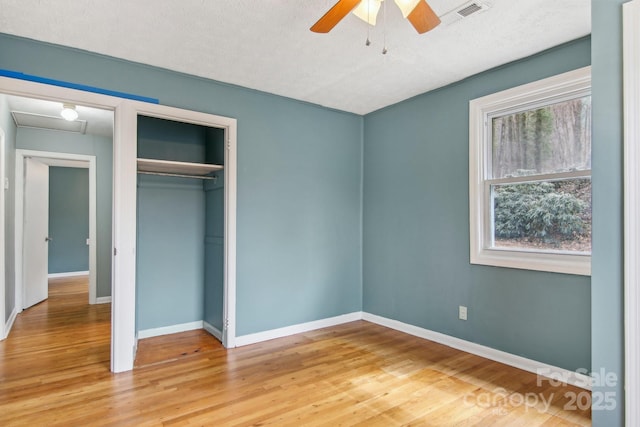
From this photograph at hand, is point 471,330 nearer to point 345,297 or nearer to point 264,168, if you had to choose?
point 345,297

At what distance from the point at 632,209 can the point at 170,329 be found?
3.98 meters

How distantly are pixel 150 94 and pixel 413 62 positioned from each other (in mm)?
2274

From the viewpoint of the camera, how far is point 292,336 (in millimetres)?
3871

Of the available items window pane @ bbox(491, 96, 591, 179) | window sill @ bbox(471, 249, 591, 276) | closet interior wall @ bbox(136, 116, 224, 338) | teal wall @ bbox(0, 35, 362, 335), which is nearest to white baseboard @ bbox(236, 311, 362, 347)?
teal wall @ bbox(0, 35, 362, 335)

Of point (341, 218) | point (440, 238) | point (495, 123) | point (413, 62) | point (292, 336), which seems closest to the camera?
point (413, 62)

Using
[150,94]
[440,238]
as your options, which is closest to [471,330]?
[440,238]

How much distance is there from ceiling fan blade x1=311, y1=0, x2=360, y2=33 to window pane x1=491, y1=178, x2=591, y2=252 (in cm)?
214

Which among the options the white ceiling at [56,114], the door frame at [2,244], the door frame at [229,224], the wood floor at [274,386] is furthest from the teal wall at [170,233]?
the door frame at [2,244]

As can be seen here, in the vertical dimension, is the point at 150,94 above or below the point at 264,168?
above

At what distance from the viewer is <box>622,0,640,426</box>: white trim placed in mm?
1346

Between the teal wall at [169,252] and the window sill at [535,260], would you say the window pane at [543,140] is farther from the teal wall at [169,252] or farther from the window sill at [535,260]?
the teal wall at [169,252]

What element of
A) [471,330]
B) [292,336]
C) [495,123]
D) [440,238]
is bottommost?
[292,336]

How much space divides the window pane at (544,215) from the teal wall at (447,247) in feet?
0.83

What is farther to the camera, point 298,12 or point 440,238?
point 440,238
